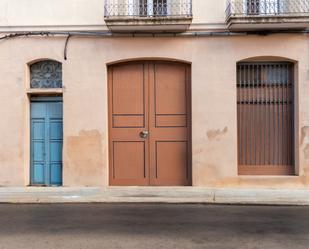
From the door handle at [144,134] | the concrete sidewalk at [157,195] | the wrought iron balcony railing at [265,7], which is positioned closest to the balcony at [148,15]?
the wrought iron balcony railing at [265,7]

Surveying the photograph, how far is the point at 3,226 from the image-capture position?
8438mm

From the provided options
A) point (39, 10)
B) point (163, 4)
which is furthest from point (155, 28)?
point (39, 10)

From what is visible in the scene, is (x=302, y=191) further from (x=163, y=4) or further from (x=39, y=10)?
(x=39, y=10)

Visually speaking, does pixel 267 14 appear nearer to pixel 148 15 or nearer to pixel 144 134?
pixel 148 15

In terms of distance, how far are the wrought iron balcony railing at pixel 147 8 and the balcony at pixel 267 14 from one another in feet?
3.73

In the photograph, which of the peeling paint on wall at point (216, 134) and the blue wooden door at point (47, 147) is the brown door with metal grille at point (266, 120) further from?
the blue wooden door at point (47, 147)

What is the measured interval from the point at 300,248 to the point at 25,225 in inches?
172


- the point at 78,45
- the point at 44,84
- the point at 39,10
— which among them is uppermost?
the point at 39,10

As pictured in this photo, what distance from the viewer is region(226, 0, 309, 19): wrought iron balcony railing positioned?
12.6 meters

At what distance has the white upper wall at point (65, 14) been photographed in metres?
13.1

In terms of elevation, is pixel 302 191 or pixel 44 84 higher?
pixel 44 84

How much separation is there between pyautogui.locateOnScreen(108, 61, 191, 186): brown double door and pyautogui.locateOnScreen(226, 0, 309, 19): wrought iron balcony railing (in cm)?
190

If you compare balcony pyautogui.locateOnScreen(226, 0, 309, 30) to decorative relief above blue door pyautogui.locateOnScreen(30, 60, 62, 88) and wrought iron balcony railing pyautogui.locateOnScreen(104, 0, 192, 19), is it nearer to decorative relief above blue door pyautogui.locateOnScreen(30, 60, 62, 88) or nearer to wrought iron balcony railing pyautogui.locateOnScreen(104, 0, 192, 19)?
wrought iron balcony railing pyautogui.locateOnScreen(104, 0, 192, 19)

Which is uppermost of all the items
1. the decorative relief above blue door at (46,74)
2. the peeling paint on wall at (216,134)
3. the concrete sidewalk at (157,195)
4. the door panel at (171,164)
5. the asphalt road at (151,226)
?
the decorative relief above blue door at (46,74)
